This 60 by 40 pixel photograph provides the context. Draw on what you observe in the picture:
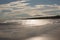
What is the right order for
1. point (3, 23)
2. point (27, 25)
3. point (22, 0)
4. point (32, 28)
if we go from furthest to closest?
point (22, 0) < point (3, 23) < point (27, 25) < point (32, 28)

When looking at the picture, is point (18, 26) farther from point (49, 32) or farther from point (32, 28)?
point (49, 32)

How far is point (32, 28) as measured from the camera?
596cm

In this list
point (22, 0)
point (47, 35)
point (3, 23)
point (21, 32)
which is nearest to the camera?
point (47, 35)

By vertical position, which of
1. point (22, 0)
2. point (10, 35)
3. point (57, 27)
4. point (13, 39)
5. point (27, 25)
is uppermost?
point (22, 0)

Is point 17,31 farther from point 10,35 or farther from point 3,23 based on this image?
point 3,23

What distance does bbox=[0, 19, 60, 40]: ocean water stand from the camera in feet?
16.4

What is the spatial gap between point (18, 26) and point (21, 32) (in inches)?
32.4

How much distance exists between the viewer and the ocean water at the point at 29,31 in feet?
16.4

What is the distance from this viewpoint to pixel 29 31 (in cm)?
561

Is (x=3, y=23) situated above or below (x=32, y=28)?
above

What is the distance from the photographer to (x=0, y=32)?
5598 mm

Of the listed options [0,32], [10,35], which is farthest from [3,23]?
[10,35]

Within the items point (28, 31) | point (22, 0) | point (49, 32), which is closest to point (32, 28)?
point (28, 31)

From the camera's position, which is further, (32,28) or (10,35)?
(32,28)
